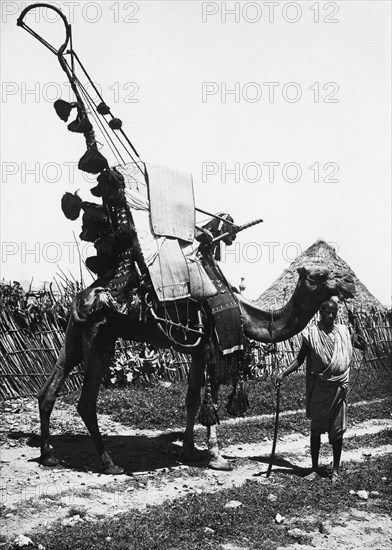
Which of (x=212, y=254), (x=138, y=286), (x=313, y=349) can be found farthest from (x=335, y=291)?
(x=138, y=286)

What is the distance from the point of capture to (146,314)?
616 centimetres

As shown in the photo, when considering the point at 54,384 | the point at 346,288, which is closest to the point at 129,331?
the point at 54,384

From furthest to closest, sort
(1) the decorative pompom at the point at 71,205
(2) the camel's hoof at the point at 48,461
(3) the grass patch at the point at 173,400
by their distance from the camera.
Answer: (3) the grass patch at the point at 173,400 < (1) the decorative pompom at the point at 71,205 < (2) the camel's hoof at the point at 48,461

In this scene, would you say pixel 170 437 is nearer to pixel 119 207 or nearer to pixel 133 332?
pixel 133 332

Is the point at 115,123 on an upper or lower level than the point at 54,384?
upper

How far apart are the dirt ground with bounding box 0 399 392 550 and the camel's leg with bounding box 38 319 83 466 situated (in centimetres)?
16

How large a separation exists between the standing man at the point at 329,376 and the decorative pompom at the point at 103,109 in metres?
2.98

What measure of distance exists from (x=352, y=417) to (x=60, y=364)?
4.99 metres

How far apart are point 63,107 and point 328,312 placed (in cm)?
335

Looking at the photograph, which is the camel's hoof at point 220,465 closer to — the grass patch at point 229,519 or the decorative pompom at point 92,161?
the grass patch at point 229,519

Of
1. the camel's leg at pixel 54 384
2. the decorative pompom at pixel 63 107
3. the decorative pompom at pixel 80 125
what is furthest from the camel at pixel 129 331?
the decorative pompom at pixel 63 107

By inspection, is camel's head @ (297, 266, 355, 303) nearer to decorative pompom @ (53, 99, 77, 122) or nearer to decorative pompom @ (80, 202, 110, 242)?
decorative pompom @ (80, 202, 110, 242)

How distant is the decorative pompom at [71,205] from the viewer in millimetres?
6262

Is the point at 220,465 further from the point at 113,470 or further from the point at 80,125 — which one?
the point at 80,125
